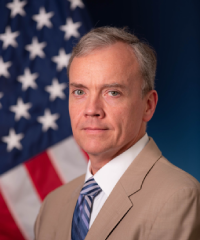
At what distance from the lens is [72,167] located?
268 centimetres

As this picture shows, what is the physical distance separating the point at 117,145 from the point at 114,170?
0.13 m

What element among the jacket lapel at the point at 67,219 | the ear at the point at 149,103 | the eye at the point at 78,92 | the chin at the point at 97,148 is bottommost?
the jacket lapel at the point at 67,219

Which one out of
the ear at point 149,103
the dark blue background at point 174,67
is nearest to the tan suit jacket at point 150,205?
the ear at point 149,103

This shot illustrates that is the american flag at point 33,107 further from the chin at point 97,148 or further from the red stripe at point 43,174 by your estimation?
the chin at point 97,148

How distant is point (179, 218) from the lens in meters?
1.13

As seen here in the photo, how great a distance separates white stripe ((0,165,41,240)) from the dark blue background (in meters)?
1.55

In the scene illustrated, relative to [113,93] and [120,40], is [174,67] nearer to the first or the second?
[120,40]

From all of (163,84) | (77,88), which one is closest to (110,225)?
(77,88)

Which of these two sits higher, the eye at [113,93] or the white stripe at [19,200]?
the eye at [113,93]

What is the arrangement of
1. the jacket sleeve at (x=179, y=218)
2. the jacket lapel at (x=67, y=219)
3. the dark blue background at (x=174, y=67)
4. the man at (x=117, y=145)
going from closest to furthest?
the jacket sleeve at (x=179, y=218) → the man at (x=117, y=145) → the jacket lapel at (x=67, y=219) → the dark blue background at (x=174, y=67)

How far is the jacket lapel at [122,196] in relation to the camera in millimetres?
1295

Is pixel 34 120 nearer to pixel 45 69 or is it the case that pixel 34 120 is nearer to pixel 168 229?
pixel 45 69

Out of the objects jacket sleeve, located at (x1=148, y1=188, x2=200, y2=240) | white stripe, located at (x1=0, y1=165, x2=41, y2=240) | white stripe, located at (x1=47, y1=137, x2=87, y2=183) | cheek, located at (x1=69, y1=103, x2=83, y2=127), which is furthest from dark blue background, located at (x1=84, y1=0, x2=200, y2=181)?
jacket sleeve, located at (x1=148, y1=188, x2=200, y2=240)

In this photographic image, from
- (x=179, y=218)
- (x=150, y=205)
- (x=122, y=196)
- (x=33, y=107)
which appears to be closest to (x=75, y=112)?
(x=122, y=196)
